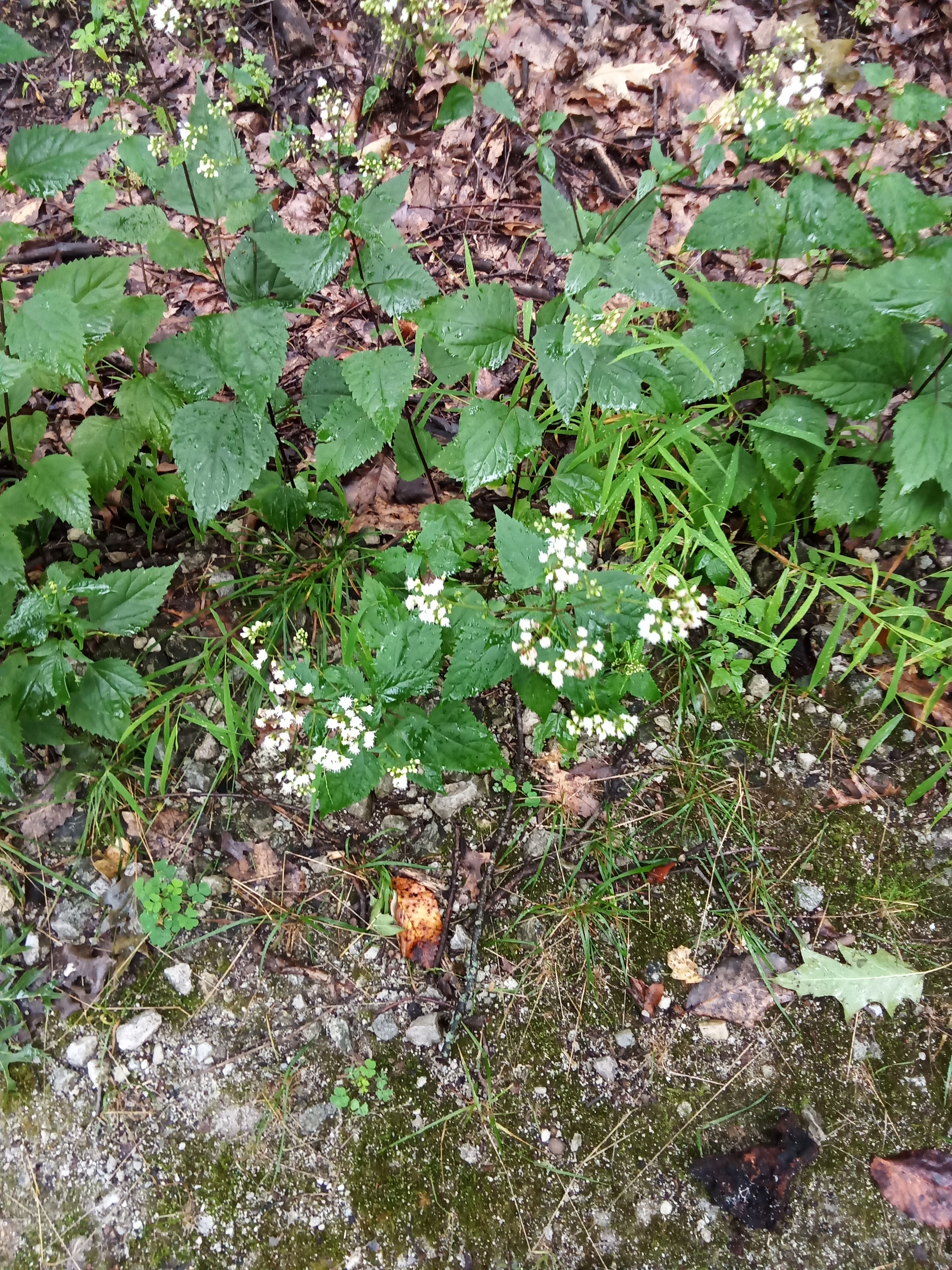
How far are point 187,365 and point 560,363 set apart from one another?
1.06 m

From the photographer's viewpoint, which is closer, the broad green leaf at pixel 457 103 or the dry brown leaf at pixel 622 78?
the broad green leaf at pixel 457 103

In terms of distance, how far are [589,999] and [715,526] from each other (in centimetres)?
157

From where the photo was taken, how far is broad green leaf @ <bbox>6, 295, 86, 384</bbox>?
171 centimetres

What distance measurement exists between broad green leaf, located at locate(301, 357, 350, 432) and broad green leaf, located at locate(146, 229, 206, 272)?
Answer: 50 centimetres

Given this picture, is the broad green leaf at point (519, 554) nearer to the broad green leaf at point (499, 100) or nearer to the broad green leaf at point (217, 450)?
the broad green leaf at point (217, 450)

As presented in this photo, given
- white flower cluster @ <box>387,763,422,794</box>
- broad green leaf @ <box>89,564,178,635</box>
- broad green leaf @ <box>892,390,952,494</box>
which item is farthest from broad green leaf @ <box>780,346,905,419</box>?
broad green leaf @ <box>89,564,178,635</box>

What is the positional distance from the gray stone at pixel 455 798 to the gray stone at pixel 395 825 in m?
0.11

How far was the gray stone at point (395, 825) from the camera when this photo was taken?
7.68ft

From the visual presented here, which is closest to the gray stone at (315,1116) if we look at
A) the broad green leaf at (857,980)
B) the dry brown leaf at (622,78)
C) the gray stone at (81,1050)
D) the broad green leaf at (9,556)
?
the gray stone at (81,1050)

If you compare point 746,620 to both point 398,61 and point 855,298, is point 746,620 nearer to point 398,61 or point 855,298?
point 855,298

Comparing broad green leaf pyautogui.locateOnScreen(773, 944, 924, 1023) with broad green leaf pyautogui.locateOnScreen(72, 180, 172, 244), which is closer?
broad green leaf pyautogui.locateOnScreen(72, 180, 172, 244)

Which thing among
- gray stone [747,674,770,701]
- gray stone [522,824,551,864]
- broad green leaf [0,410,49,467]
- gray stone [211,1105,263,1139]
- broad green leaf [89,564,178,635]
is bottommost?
gray stone [211,1105,263,1139]

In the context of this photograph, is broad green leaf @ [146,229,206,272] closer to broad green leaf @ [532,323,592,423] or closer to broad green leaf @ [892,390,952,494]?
broad green leaf @ [532,323,592,423]

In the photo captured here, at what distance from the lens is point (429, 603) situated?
174cm
